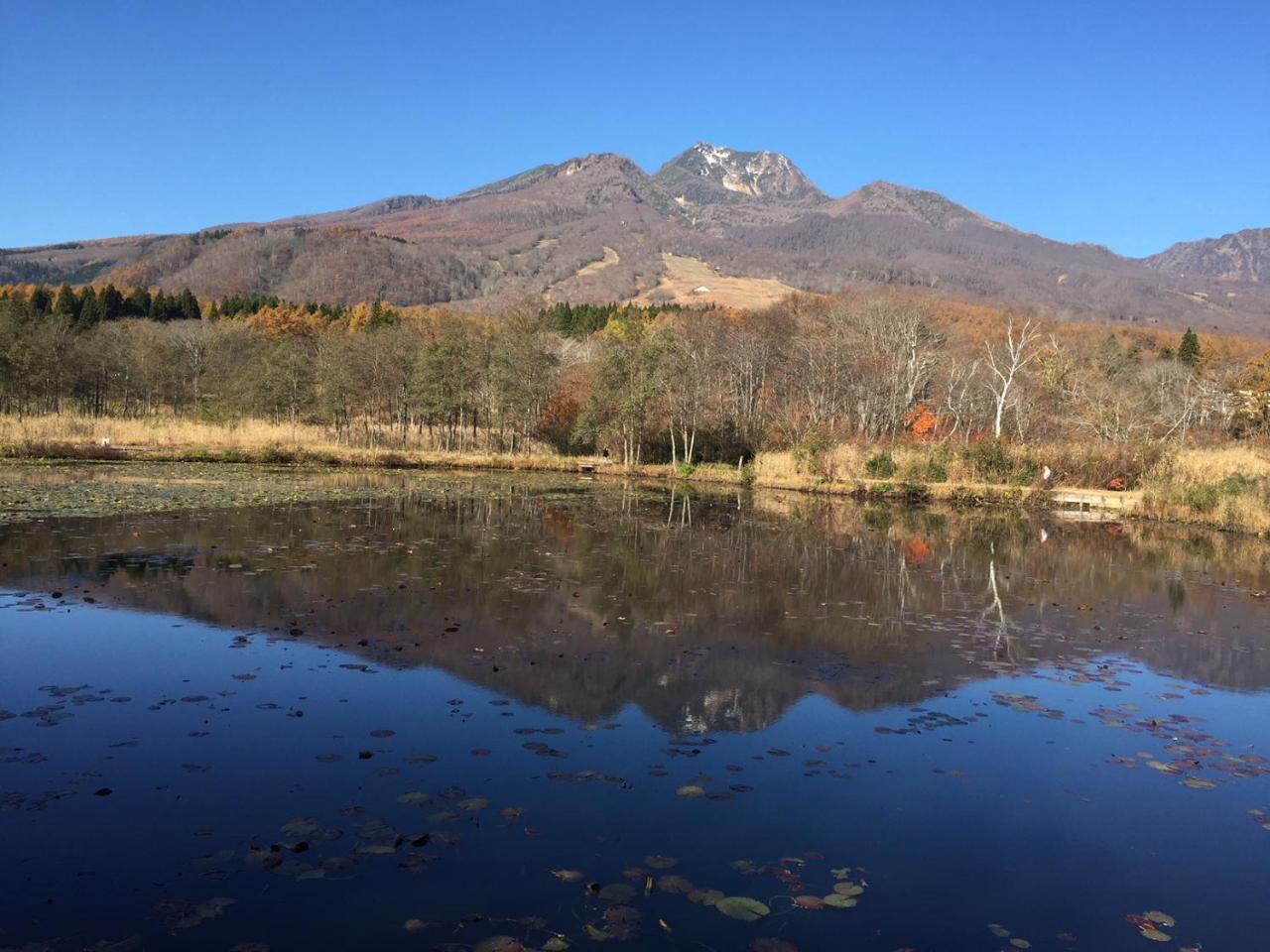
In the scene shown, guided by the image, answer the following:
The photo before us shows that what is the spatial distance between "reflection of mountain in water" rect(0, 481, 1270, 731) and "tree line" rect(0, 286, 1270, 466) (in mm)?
20459

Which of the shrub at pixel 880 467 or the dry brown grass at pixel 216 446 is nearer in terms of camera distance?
the dry brown grass at pixel 216 446

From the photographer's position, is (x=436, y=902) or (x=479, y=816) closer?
(x=436, y=902)

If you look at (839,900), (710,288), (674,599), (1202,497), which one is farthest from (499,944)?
(710,288)

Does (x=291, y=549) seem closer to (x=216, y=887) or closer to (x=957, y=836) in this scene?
(x=216, y=887)

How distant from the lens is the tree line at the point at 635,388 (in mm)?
47062

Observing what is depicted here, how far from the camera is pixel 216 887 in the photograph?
5309mm

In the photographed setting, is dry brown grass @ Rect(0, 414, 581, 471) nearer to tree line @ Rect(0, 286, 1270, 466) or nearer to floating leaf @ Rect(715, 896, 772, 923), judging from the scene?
tree line @ Rect(0, 286, 1270, 466)

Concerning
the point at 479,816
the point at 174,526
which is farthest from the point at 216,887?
the point at 174,526

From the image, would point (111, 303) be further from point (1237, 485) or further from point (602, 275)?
point (1237, 485)

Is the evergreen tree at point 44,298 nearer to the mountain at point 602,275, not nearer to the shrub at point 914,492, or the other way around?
the mountain at point 602,275

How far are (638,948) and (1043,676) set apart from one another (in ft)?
26.4

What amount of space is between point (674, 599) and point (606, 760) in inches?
277

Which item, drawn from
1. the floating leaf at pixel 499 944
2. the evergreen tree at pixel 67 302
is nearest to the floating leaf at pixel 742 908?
the floating leaf at pixel 499 944

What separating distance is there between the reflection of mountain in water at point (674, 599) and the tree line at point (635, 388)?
20.5 m
